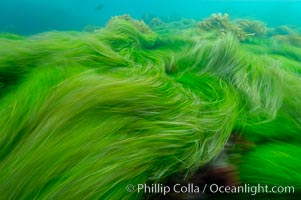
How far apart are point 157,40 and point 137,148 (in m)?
0.87

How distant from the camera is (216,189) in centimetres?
114

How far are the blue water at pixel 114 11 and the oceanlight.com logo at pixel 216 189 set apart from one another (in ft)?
3.52

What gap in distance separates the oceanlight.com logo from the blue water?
1073 mm

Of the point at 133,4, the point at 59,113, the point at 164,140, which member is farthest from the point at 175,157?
the point at 133,4

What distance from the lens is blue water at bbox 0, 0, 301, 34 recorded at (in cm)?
163

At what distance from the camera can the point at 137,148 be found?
3.69ft

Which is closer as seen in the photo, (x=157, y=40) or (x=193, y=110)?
(x=193, y=110)

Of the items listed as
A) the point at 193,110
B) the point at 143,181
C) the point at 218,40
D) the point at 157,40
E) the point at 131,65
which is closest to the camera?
the point at 143,181

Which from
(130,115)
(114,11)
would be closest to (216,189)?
(130,115)

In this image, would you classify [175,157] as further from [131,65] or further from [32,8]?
[32,8]

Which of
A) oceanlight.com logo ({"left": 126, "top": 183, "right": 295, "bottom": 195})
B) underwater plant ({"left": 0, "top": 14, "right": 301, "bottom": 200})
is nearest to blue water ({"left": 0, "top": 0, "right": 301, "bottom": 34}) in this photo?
underwater plant ({"left": 0, "top": 14, "right": 301, "bottom": 200})

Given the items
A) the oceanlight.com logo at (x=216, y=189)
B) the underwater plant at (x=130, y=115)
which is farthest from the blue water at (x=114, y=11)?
the oceanlight.com logo at (x=216, y=189)

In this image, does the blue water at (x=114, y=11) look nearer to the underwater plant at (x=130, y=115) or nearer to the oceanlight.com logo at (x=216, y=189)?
the underwater plant at (x=130, y=115)

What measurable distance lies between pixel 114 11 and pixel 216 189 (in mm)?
1174
